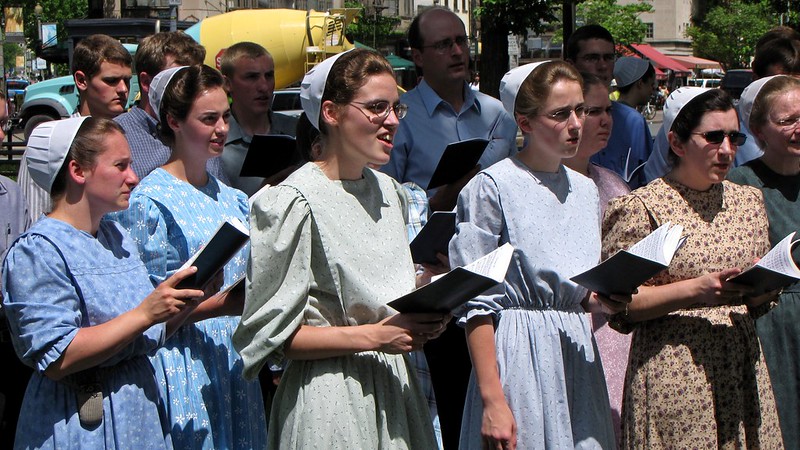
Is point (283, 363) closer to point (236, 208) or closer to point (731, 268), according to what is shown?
point (236, 208)

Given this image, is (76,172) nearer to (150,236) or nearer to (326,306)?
(150,236)

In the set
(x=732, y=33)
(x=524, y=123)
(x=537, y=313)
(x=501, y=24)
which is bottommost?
(x=732, y=33)

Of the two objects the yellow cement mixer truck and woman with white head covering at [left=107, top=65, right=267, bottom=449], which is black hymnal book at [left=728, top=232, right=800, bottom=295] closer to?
woman with white head covering at [left=107, top=65, right=267, bottom=449]

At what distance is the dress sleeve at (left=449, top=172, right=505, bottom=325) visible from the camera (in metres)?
3.85

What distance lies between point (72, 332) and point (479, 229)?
1.45 meters

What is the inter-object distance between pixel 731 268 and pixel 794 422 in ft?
3.93

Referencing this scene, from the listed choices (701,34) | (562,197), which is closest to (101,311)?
(562,197)

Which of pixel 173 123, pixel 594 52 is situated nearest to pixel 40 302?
pixel 173 123

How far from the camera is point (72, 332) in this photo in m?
3.56

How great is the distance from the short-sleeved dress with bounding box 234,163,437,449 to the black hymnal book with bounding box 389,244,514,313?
0.57 ft

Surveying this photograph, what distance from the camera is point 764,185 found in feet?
16.6

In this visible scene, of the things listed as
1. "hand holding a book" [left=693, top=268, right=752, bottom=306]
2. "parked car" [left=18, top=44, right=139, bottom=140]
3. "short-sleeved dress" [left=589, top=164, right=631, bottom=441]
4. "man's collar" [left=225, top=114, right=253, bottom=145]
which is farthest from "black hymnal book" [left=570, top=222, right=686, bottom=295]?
"parked car" [left=18, top=44, right=139, bottom=140]

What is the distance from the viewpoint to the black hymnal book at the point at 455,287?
3.16 metres

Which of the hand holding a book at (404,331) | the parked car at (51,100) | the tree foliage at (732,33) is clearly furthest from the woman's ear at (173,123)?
the tree foliage at (732,33)
